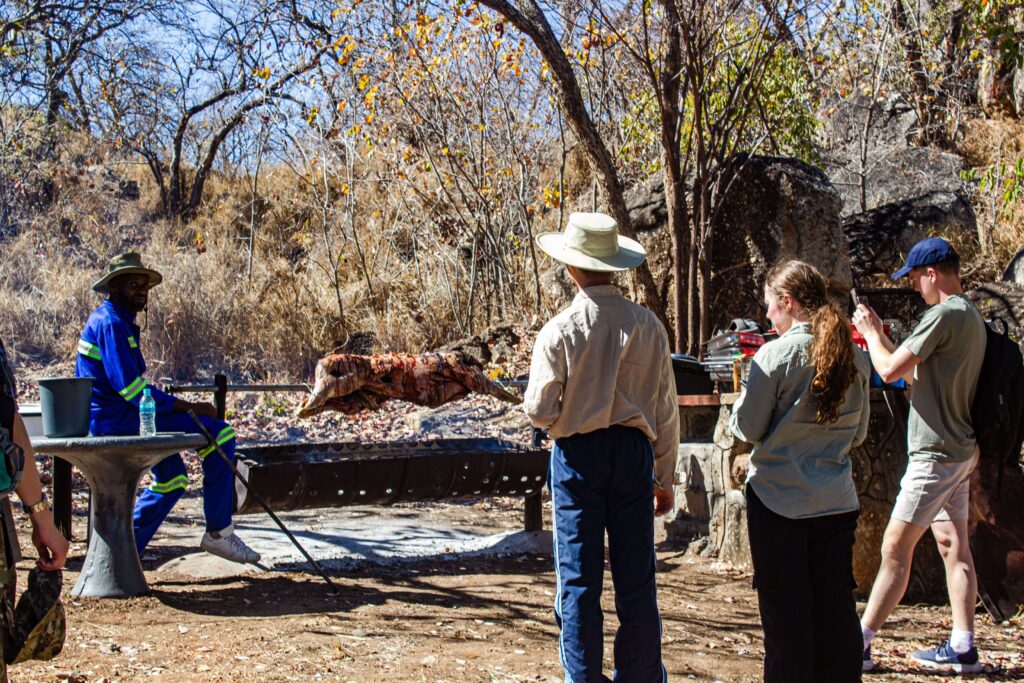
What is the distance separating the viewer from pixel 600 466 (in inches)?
159

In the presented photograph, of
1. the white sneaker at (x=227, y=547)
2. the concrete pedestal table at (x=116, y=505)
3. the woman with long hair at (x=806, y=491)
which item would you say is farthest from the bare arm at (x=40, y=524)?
the white sneaker at (x=227, y=547)

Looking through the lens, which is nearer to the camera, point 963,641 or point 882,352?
point 882,352

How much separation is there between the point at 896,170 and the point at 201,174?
12557 millimetres

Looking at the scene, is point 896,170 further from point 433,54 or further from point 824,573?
point 824,573

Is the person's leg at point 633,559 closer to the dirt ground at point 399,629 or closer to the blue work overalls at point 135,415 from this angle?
the dirt ground at point 399,629

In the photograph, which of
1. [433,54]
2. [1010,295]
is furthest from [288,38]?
[1010,295]

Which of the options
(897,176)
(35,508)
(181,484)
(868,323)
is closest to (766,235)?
(897,176)

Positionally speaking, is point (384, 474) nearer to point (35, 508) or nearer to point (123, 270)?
point (123, 270)

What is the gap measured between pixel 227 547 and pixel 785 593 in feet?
12.2

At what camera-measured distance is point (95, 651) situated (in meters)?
4.91

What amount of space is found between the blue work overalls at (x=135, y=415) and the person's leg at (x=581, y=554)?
122 inches

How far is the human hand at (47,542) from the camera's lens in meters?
2.97

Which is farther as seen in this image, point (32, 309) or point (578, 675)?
point (32, 309)

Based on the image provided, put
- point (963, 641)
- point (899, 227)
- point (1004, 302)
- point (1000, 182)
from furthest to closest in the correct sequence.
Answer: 1. point (899, 227)
2. point (1000, 182)
3. point (1004, 302)
4. point (963, 641)
